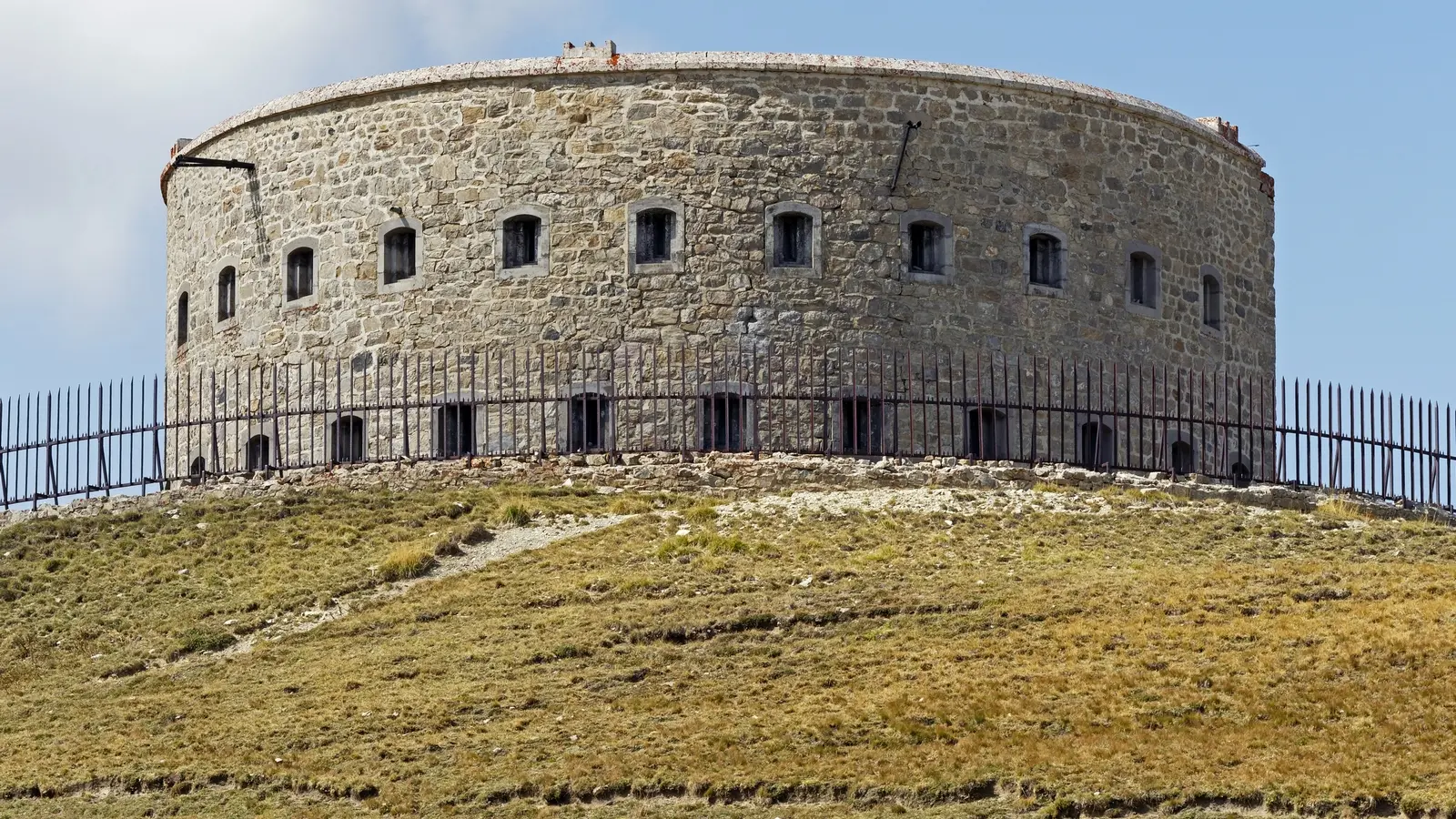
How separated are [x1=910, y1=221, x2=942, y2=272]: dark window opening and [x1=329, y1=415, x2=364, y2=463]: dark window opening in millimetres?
8124

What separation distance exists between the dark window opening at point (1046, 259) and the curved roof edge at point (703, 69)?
2125 millimetres

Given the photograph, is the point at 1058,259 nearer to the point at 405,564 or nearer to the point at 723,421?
the point at 723,421

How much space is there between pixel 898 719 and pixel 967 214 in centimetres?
1679

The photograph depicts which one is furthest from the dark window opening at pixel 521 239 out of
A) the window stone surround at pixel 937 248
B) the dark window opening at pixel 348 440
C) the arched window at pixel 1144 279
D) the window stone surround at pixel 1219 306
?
the window stone surround at pixel 1219 306

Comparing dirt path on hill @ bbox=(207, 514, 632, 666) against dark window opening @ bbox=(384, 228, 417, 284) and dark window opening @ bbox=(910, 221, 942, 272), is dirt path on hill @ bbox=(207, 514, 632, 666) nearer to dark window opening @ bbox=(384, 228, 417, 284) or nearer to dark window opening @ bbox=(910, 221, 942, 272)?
dark window opening @ bbox=(910, 221, 942, 272)

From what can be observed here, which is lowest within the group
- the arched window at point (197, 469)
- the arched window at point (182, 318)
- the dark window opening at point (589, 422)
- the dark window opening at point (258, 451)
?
the arched window at point (197, 469)

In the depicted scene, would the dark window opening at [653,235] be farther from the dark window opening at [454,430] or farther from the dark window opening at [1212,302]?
the dark window opening at [1212,302]

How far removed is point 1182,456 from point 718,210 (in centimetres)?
766

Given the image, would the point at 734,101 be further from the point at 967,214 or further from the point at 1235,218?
the point at 1235,218

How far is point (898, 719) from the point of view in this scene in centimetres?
2491

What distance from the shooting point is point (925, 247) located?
40.6m

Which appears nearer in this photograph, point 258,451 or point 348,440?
point 348,440

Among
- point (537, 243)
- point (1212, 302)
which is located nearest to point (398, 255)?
point (537, 243)

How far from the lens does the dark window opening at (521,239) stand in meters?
40.5
